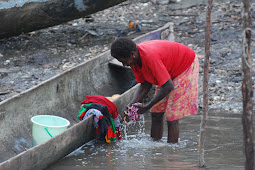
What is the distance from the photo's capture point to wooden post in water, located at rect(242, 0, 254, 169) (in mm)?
3037

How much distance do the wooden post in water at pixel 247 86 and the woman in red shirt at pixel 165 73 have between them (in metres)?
0.98

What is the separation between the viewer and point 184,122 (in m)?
5.92

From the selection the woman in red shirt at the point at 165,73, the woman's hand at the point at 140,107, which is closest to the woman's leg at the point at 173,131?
the woman in red shirt at the point at 165,73

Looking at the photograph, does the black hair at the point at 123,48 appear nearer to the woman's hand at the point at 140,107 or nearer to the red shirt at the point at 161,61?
the red shirt at the point at 161,61

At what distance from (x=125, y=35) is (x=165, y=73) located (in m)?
5.36

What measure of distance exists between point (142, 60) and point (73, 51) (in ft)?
15.9

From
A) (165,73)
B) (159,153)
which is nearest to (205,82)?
(165,73)

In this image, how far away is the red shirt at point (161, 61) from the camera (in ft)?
12.8

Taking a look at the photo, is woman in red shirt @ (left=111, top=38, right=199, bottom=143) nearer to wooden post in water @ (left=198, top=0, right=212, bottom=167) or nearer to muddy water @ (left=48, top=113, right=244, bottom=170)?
muddy water @ (left=48, top=113, right=244, bottom=170)

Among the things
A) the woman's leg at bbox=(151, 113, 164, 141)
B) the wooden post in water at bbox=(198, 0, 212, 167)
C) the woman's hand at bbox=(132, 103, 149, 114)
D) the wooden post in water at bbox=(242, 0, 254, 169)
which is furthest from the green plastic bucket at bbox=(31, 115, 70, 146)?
the wooden post in water at bbox=(242, 0, 254, 169)

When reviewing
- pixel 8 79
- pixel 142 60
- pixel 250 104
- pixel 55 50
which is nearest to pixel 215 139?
pixel 142 60

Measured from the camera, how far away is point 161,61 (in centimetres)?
396

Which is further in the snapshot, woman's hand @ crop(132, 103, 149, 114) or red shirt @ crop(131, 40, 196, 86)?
woman's hand @ crop(132, 103, 149, 114)

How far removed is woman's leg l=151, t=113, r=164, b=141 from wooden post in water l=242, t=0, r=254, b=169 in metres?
1.59
